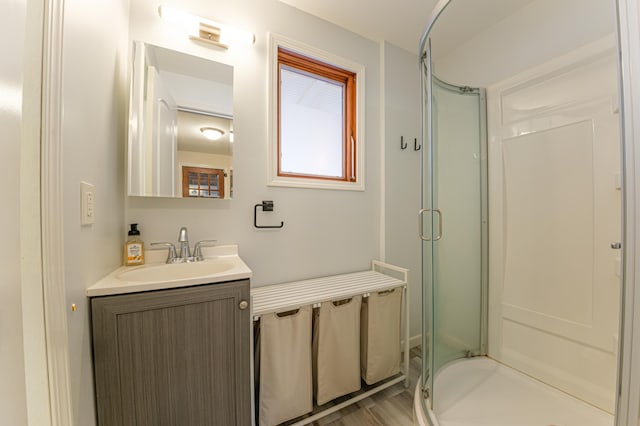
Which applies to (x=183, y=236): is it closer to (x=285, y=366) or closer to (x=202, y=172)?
(x=202, y=172)

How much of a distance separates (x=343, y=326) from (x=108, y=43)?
175 centimetres

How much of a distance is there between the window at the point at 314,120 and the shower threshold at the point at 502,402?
1425mm

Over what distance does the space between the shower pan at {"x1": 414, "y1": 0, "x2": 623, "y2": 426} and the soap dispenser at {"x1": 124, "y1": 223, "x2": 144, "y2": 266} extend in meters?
1.55

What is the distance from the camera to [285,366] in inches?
48.1

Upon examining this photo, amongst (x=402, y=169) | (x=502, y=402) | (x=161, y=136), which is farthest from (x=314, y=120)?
(x=502, y=402)

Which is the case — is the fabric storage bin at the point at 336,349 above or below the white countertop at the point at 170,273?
below

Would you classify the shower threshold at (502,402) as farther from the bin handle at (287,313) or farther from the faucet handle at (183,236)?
the faucet handle at (183,236)

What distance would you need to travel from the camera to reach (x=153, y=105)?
1240mm

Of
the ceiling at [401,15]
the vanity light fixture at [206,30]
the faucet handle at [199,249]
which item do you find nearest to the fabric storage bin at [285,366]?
the faucet handle at [199,249]

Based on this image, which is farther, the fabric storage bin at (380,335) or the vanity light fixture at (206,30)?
the fabric storage bin at (380,335)

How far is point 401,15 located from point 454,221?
1.51 m

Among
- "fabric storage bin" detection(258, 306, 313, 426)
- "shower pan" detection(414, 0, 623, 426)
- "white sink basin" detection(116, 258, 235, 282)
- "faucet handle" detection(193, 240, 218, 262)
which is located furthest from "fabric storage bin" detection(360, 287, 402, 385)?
"faucet handle" detection(193, 240, 218, 262)

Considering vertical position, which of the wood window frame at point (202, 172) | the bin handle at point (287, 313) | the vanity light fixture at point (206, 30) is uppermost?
the vanity light fixture at point (206, 30)

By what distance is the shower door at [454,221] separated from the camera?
1492 mm
